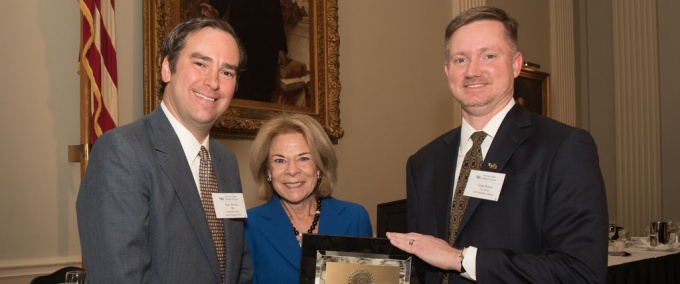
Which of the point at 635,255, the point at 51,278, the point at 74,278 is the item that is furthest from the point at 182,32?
the point at 635,255

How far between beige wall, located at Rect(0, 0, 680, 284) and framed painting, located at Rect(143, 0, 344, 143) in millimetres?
158

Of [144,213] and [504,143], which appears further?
[504,143]

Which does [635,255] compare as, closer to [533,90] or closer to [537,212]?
[537,212]

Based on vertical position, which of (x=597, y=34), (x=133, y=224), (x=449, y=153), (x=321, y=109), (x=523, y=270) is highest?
(x=597, y=34)

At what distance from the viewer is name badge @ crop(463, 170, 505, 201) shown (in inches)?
89.1

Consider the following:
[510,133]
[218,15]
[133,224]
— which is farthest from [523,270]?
[218,15]

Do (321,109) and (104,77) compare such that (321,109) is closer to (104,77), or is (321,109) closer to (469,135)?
(104,77)

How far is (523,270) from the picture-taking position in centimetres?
211

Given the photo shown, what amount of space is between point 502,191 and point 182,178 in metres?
1.08

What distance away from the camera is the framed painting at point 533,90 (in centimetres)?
897

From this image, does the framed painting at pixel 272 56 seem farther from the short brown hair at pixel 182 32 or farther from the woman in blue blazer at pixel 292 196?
the short brown hair at pixel 182 32

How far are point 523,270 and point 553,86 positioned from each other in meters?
8.06

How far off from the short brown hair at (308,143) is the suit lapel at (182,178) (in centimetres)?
120

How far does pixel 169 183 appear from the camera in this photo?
7.36ft
